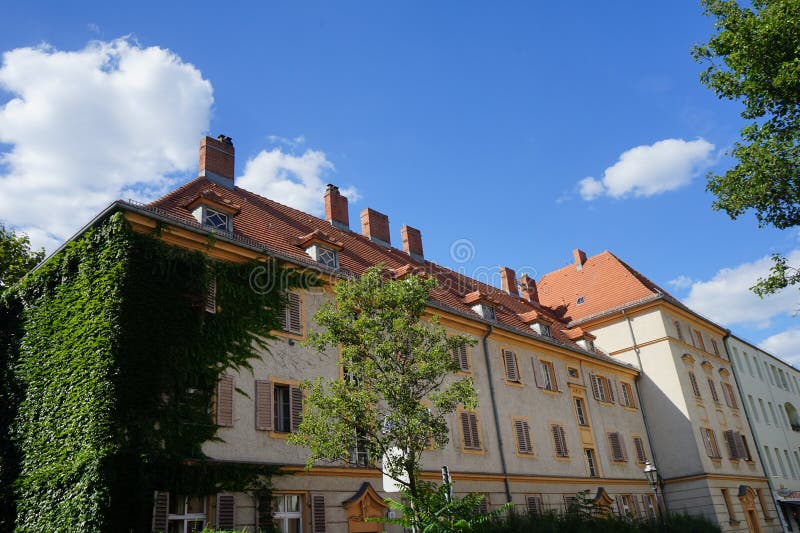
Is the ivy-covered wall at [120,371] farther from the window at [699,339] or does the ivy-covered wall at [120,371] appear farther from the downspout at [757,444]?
the downspout at [757,444]

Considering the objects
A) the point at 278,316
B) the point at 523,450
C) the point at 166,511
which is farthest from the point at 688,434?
the point at 166,511

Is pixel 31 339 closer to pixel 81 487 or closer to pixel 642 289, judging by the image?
pixel 81 487

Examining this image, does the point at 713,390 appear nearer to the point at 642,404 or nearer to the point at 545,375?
the point at 642,404

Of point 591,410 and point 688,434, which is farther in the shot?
point 688,434

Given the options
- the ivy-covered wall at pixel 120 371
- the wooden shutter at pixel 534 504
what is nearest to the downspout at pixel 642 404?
the wooden shutter at pixel 534 504

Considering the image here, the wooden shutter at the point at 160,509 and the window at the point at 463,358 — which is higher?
the window at the point at 463,358

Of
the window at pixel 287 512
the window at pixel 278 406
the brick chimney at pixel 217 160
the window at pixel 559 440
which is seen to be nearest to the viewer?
the window at pixel 287 512

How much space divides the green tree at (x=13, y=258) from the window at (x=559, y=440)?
25.2 meters

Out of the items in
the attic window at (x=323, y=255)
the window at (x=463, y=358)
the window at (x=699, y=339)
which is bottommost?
the window at (x=463, y=358)

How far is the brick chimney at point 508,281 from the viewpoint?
→ 4244cm

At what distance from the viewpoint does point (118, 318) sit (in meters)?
16.8

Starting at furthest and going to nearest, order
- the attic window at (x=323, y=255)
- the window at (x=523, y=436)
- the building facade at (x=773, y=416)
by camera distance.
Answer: the building facade at (x=773, y=416) → the window at (x=523, y=436) → the attic window at (x=323, y=255)

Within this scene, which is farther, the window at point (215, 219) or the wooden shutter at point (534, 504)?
the wooden shutter at point (534, 504)

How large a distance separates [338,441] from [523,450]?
1404 centimetres
